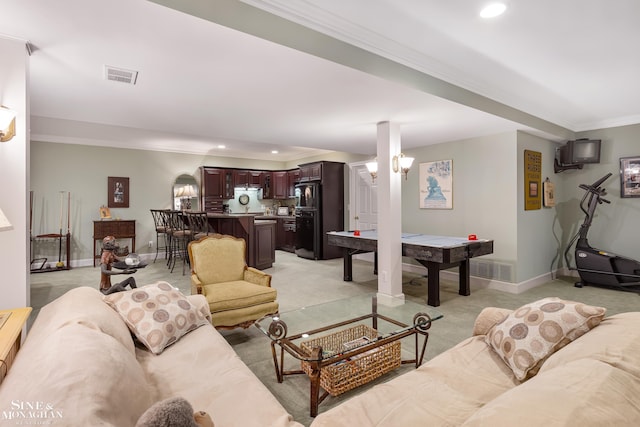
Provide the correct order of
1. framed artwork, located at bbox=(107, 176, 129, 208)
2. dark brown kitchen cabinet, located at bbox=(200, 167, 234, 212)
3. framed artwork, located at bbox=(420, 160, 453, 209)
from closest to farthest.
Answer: framed artwork, located at bbox=(420, 160, 453, 209) → framed artwork, located at bbox=(107, 176, 129, 208) → dark brown kitchen cabinet, located at bbox=(200, 167, 234, 212)

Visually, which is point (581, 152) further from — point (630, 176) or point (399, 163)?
point (399, 163)

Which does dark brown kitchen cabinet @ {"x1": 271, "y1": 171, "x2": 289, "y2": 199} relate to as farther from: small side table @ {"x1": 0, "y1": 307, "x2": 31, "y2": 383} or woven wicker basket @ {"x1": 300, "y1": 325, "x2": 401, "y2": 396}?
small side table @ {"x1": 0, "y1": 307, "x2": 31, "y2": 383}

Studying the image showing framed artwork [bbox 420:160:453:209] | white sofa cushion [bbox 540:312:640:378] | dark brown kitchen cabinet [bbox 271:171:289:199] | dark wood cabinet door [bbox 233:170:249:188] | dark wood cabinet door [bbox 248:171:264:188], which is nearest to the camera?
white sofa cushion [bbox 540:312:640:378]

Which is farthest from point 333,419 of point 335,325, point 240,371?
point 335,325

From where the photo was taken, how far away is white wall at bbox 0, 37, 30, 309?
199 centimetres

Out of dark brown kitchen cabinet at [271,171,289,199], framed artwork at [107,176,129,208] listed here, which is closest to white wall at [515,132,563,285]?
dark brown kitchen cabinet at [271,171,289,199]

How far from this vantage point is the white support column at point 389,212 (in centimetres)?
403

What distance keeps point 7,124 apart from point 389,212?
11.3ft

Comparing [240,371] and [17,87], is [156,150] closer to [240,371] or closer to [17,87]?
[17,87]

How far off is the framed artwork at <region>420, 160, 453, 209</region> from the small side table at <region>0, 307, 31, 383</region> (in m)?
5.27

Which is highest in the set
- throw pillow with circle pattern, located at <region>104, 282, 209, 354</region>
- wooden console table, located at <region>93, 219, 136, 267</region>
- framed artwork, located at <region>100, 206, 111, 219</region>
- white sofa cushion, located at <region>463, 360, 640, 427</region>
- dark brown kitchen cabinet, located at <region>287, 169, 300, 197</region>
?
dark brown kitchen cabinet, located at <region>287, 169, 300, 197</region>

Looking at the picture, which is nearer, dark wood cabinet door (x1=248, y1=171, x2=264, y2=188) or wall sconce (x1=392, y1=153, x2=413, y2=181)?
wall sconce (x1=392, y1=153, x2=413, y2=181)

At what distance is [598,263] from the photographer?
4773mm

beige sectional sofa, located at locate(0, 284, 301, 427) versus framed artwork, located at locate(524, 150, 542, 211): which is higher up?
framed artwork, located at locate(524, 150, 542, 211)
